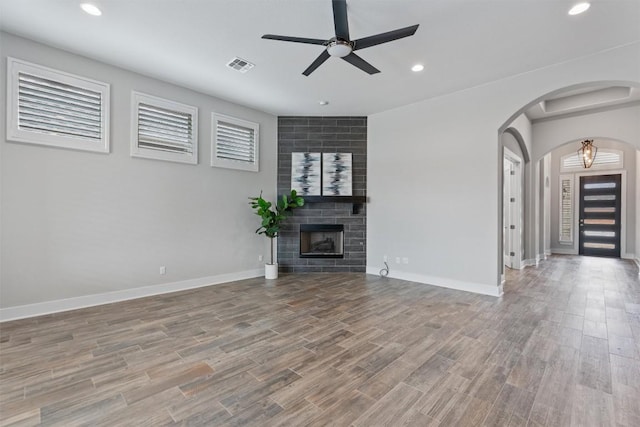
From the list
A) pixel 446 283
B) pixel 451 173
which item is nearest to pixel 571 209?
pixel 451 173

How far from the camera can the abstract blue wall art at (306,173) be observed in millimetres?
5809

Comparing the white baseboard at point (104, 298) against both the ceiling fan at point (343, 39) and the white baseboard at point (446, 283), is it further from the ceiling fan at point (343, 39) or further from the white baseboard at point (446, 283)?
the ceiling fan at point (343, 39)

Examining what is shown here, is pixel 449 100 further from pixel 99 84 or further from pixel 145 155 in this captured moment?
pixel 99 84

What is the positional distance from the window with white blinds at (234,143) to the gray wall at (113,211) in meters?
0.13

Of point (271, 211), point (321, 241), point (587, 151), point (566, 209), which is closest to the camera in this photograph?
point (271, 211)

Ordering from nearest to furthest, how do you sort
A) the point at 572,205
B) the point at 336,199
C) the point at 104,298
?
the point at 104,298
the point at 336,199
the point at 572,205

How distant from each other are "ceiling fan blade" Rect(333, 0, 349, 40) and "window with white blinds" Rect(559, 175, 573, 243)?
10.0 metres

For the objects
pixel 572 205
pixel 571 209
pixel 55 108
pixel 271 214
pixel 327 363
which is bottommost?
pixel 327 363

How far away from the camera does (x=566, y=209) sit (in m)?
8.99

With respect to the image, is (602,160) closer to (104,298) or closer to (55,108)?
(104,298)

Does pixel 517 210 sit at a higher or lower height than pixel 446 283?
higher

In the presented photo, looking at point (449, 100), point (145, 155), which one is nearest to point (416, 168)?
point (449, 100)

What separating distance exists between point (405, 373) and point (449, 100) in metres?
4.41

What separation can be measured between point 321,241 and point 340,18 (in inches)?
170
